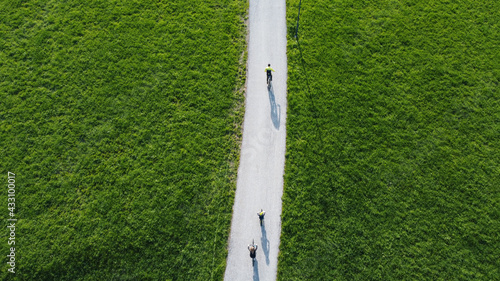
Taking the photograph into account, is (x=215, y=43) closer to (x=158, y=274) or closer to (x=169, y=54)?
(x=169, y=54)

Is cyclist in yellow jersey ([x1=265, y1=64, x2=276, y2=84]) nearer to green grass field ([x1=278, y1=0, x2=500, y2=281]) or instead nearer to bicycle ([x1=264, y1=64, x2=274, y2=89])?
bicycle ([x1=264, y1=64, x2=274, y2=89])

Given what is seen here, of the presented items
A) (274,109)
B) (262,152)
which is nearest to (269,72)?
(274,109)

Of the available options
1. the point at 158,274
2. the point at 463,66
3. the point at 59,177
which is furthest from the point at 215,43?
the point at 463,66

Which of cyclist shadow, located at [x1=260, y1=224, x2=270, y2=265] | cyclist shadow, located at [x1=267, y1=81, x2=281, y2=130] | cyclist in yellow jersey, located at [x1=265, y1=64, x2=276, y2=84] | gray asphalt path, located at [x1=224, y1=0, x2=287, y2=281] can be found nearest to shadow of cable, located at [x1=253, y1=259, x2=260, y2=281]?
gray asphalt path, located at [x1=224, y1=0, x2=287, y2=281]

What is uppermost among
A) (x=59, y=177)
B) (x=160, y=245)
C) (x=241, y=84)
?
(x=241, y=84)

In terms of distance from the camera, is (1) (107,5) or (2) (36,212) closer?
(2) (36,212)

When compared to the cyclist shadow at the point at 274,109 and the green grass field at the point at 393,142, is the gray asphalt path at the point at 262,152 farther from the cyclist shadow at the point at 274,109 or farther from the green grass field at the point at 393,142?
the green grass field at the point at 393,142
